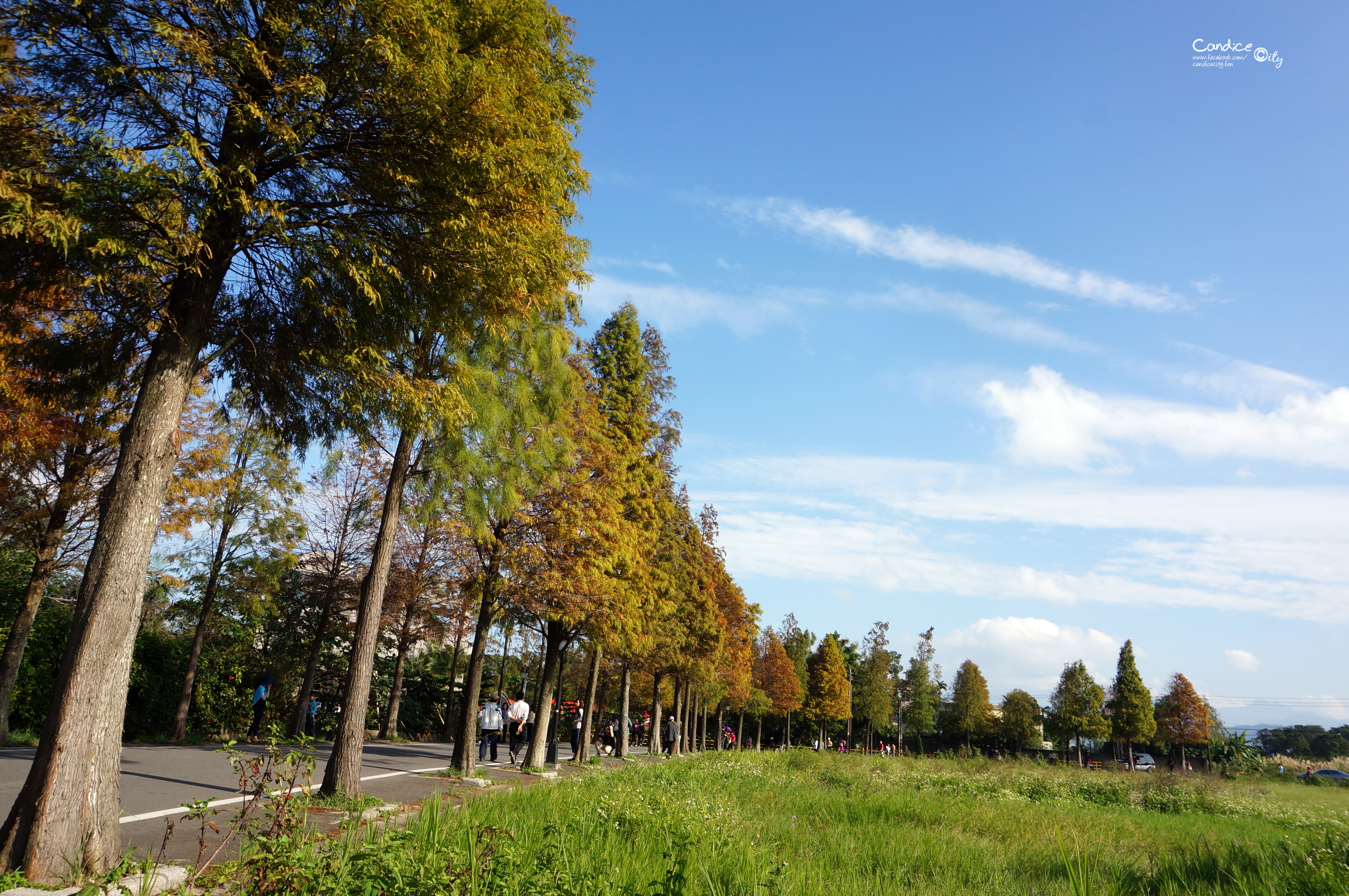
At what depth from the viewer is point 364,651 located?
10.7 meters

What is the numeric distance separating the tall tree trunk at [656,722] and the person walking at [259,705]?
51.9 feet

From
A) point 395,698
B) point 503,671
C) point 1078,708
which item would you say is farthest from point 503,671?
point 1078,708

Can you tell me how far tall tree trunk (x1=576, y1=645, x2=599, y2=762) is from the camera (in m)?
23.9

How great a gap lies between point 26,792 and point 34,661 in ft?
52.9

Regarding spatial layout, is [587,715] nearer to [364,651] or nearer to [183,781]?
[183,781]

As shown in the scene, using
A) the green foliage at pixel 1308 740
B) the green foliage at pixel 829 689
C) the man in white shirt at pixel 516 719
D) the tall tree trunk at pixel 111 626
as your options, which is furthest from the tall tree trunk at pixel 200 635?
the green foliage at pixel 1308 740

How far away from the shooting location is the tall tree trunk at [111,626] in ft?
17.7

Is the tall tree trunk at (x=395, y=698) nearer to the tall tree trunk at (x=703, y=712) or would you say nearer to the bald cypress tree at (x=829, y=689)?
the tall tree trunk at (x=703, y=712)

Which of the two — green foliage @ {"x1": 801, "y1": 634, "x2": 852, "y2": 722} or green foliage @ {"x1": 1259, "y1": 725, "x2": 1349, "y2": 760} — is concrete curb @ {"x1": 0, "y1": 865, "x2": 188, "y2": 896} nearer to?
green foliage @ {"x1": 801, "y1": 634, "x2": 852, "y2": 722}

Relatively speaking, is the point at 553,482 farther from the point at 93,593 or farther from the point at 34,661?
the point at 34,661

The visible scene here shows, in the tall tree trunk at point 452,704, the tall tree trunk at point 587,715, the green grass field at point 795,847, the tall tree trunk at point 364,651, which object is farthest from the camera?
the tall tree trunk at point 452,704

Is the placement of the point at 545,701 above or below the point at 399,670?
below

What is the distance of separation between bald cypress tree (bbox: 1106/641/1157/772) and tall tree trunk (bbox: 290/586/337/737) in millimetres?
60298

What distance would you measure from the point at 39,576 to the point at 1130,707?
70.4 m
